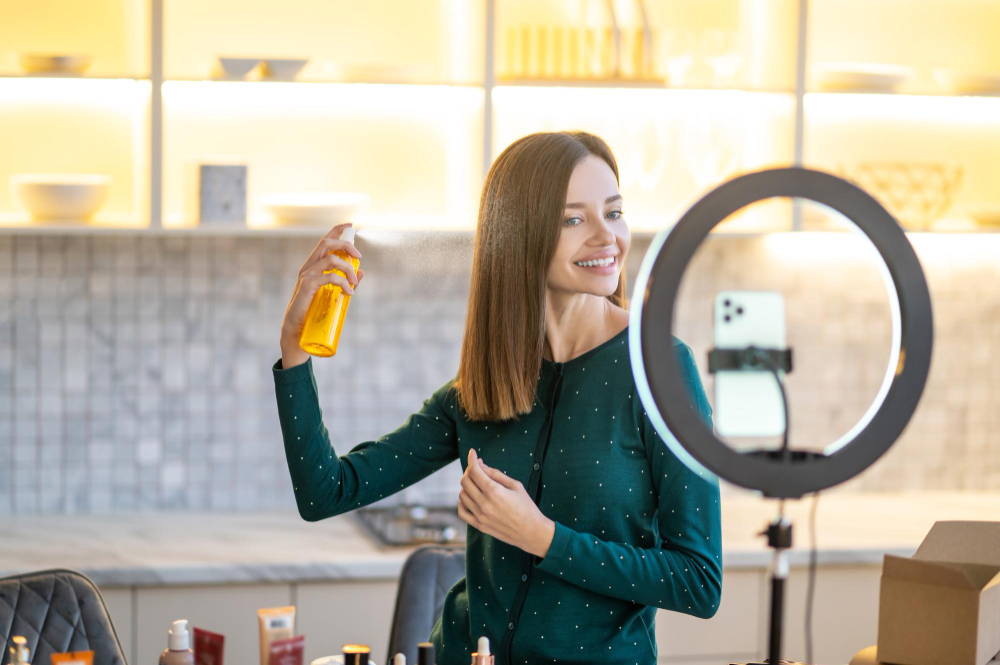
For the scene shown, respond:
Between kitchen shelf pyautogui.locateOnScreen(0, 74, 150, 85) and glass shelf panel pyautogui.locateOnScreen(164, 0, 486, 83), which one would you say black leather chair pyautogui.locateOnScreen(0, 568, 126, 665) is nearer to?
kitchen shelf pyautogui.locateOnScreen(0, 74, 150, 85)

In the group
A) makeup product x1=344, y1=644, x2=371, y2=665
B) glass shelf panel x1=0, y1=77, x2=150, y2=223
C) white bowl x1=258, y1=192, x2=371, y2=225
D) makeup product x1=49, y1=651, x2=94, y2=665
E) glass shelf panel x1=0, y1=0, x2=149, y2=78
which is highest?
glass shelf panel x1=0, y1=0, x2=149, y2=78

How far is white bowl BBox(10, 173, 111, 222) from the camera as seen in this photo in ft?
7.24

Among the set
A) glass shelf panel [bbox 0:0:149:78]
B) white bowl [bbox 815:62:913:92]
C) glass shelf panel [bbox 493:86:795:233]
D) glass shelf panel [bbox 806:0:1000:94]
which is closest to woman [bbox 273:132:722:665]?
glass shelf panel [bbox 493:86:795:233]

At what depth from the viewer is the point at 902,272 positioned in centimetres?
62

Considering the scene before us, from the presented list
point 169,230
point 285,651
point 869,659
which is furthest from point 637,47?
point 285,651

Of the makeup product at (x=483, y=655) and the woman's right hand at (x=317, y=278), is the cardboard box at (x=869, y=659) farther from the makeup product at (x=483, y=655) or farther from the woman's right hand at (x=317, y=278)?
the woman's right hand at (x=317, y=278)

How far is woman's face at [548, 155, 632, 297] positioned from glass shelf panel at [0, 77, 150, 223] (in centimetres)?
149

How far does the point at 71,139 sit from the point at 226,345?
61cm

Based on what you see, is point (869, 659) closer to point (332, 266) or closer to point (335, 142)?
point (332, 266)

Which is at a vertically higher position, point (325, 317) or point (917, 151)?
point (917, 151)

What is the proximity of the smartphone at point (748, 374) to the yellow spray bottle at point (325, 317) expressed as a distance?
61 cm

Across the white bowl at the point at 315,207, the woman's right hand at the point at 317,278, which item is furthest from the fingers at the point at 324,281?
the white bowl at the point at 315,207

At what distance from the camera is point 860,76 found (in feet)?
8.07

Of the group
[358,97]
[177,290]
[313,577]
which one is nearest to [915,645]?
[313,577]
